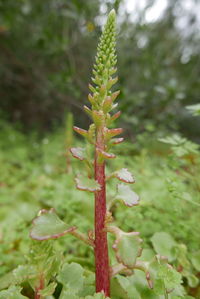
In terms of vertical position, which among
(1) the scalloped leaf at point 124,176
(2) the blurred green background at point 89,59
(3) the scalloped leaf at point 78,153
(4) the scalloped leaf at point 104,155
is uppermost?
(2) the blurred green background at point 89,59

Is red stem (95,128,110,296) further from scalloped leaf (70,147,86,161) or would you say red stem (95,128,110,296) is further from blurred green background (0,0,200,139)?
blurred green background (0,0,200,139)

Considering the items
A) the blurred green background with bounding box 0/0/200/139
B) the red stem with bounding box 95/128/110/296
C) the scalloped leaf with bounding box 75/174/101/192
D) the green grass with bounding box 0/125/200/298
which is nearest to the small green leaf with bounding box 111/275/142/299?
the red stem with bounding box 95/128/110/296

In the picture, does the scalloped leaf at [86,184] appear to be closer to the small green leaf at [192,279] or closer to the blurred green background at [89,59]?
the small green leaf at [192,279]

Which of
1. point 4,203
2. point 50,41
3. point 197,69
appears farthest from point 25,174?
point 197,69

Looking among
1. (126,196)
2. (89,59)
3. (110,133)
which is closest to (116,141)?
(110,133)

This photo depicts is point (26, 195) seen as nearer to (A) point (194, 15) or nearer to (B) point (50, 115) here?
(B) point (50, 115)

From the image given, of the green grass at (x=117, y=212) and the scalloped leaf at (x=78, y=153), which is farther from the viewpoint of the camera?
the green grass at (x=117, y=212)

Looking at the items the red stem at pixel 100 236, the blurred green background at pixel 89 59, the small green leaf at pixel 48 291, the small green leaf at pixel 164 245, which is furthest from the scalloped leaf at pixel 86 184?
the blurred green background at pixel 89 59
